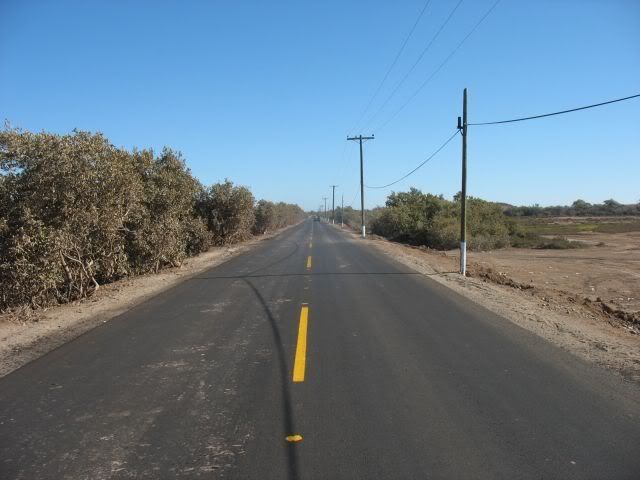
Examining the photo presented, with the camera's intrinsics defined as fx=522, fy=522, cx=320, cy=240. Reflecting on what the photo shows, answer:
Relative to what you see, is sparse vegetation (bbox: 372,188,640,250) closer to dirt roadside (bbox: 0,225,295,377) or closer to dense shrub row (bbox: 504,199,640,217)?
dirt roadside (bbox: 0,225,295,377)

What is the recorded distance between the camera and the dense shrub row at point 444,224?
39.8m

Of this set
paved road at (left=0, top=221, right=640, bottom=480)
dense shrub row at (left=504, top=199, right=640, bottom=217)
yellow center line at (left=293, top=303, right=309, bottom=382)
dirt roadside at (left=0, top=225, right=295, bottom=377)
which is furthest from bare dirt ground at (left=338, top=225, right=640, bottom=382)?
dense shrub row at (left=504, top=199, right=640, bottom=217)

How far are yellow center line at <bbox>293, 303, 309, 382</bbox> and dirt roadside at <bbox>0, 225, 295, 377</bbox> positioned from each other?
3.51m

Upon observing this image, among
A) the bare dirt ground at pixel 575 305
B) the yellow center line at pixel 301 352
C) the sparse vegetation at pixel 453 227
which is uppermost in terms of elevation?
the sparse vegetation at pixel 453 227

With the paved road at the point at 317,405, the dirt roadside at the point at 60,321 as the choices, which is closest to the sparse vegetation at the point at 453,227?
the dirt roadside at the point at 60,321

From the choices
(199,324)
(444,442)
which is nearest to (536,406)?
(444,442)

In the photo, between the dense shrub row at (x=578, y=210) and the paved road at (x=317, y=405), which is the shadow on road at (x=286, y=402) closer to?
the paved road at (x=317, y=405)

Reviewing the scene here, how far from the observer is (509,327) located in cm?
855

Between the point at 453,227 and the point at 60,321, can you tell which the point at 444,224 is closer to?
the point at 453,227

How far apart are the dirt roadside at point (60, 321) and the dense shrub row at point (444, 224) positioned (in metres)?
29.0

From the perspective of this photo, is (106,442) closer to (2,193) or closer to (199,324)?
→ (199,324)

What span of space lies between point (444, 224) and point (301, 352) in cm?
3675

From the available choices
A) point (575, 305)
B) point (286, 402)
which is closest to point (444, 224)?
point (575, 305)

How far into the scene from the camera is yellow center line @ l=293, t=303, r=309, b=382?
5969mm
